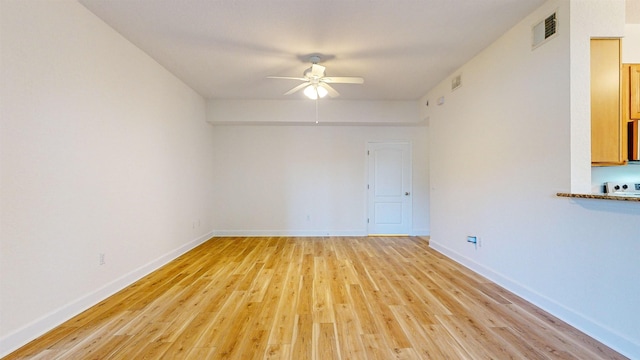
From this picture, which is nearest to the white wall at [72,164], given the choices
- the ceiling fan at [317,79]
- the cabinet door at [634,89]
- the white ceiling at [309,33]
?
the white ceiling at [309,33]

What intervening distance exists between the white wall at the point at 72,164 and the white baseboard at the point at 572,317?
4.11 meters

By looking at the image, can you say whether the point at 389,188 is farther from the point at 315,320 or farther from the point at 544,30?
the point at 315,320

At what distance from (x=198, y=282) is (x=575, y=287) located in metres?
3.63

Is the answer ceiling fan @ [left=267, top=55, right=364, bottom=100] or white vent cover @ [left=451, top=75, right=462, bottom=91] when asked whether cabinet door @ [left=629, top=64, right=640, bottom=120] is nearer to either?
white vent cover @ [left=451, top=75, right=462, bottom=91]

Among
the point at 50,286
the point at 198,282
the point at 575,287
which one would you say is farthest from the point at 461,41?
the point at 50,286

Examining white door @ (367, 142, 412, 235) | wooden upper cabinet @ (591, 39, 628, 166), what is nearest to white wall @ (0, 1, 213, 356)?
white door @ (367, 142, 412, 235)

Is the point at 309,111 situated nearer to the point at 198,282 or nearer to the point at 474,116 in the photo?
the point at 474,116

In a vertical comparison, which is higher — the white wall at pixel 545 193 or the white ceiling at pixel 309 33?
the white ceiling at pixel 309 33

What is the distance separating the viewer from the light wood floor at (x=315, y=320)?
1.96 meters

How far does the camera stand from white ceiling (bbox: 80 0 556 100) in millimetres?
2580

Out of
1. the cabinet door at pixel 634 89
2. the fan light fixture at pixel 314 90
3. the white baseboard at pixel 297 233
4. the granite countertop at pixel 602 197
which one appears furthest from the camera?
the white baseboard at pixel 297 233

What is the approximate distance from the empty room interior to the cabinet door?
14 mm

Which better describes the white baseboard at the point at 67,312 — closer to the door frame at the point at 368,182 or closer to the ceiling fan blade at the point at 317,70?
the ceiling fan blade at the point at 317,70

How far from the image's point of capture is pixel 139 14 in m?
2.69
